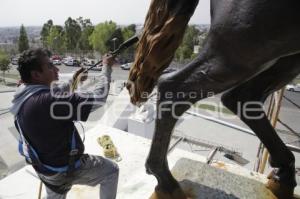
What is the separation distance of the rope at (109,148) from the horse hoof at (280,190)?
203cm

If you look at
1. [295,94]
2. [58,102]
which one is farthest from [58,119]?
[295,94]

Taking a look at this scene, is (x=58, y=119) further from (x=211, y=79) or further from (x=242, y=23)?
(x=242, y=23)

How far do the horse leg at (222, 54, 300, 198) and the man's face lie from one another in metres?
1.31

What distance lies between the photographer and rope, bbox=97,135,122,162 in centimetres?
372

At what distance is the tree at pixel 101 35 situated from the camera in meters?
31.2

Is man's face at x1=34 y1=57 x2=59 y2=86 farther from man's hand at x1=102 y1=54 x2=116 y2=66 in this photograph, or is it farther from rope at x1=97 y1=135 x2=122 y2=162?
rope at x1=97 y1=135 x2=122 y2=162

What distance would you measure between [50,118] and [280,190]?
1677 mm

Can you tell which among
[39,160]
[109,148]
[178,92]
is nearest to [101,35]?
[109,148]

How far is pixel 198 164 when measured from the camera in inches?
98.8

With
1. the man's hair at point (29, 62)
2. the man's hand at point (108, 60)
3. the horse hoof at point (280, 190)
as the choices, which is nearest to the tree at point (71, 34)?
the man's hand at point (108, 60)

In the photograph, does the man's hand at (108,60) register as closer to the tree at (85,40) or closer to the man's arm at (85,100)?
the man's arm at (85,100)

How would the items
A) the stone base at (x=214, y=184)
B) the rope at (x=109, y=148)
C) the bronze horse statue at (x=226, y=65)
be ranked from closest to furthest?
the bronze horse statue at (x=226, y=65) → the stone base at (x=214, y=184) → the rope at (x=109, y=148)

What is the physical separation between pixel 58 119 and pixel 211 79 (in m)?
1.03

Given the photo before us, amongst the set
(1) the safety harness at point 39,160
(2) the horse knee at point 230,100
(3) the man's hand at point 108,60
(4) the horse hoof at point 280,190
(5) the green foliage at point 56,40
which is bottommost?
(5) the green foliage at point 56,40
